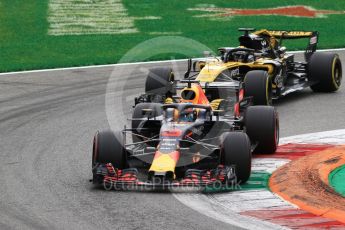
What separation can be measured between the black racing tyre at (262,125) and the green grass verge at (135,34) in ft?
42.7

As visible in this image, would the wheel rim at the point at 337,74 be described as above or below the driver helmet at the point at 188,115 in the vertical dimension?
below

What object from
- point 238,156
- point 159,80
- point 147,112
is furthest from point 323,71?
point 238,156

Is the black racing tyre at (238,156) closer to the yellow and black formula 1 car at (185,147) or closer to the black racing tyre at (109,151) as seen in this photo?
the yellow and black formula 1 car at (185,147)

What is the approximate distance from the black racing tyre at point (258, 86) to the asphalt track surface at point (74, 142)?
64 cm

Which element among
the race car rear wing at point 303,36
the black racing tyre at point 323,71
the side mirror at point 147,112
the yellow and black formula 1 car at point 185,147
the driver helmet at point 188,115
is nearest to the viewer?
the yellow and black formula 1 car at point 185,147

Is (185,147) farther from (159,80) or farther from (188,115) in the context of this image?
(159,80)

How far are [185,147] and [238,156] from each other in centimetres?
106

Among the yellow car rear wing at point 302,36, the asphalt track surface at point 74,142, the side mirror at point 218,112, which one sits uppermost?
the yellow car rear wing at point 302,36

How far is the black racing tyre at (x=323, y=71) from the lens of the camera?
2320 centimetres

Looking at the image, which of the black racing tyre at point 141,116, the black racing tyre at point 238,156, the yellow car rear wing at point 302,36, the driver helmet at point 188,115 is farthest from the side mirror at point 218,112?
the yellow car rear wing at point 302,36

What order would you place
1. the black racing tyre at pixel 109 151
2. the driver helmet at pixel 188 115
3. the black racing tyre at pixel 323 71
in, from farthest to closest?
1. the black racing tyre at pixel 323 71
2. the driver helmet at pixel 188 115
3. the black racing tyre at pixel 109 151

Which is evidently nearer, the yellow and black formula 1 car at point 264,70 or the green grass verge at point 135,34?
the yellow and black formula 1 car at point 264,70

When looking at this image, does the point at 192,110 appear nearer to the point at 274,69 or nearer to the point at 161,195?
the point at 161,195

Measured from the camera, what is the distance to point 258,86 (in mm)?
20609
